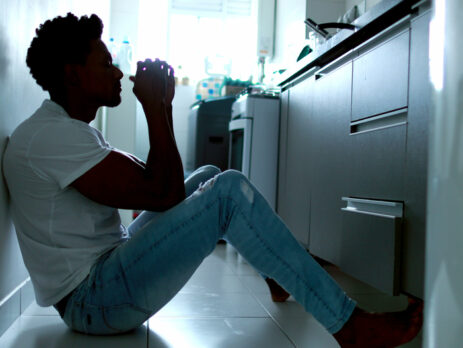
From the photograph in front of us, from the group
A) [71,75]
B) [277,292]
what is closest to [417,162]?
[277,292]

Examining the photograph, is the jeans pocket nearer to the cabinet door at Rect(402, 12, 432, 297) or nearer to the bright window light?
the cabinet door at Rect(402, 12, 432, 297)

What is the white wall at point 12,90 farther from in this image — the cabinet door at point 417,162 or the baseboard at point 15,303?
the cabinet door at point 417,162

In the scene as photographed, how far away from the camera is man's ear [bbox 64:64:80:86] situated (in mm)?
1209

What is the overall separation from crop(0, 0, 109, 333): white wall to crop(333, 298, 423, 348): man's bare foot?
2.88ft

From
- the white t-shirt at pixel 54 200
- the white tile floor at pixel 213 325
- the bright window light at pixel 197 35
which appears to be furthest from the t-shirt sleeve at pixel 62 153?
the bright window light at pixel 197 35

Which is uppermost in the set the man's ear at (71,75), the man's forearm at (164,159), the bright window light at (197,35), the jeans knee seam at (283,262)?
the bright window light at (197,35)

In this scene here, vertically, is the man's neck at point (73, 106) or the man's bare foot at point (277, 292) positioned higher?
the man's neck at point (73, 106)

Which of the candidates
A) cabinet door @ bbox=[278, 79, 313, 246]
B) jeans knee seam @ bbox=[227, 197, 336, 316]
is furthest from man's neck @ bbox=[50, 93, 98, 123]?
cabinet door @ bbox=[278, 79, 313, 246]

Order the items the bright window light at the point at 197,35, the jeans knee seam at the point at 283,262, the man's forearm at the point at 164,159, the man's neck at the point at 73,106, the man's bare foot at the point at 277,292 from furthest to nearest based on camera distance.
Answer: the bright window light at the point at 197,35 → the man's bare foot at the point at 277,292 → the man's neck at the point at 73,106 → the man's forearm at the point at 164,159 → the jeans knee seam at the point at 283,262

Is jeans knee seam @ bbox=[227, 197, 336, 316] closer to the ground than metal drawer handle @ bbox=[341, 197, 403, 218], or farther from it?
closer to the ground

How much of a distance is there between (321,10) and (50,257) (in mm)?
2416

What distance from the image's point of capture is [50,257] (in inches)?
43.8

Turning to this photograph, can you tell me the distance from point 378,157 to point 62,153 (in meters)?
0.89

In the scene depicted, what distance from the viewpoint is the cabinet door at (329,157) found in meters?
1.67
